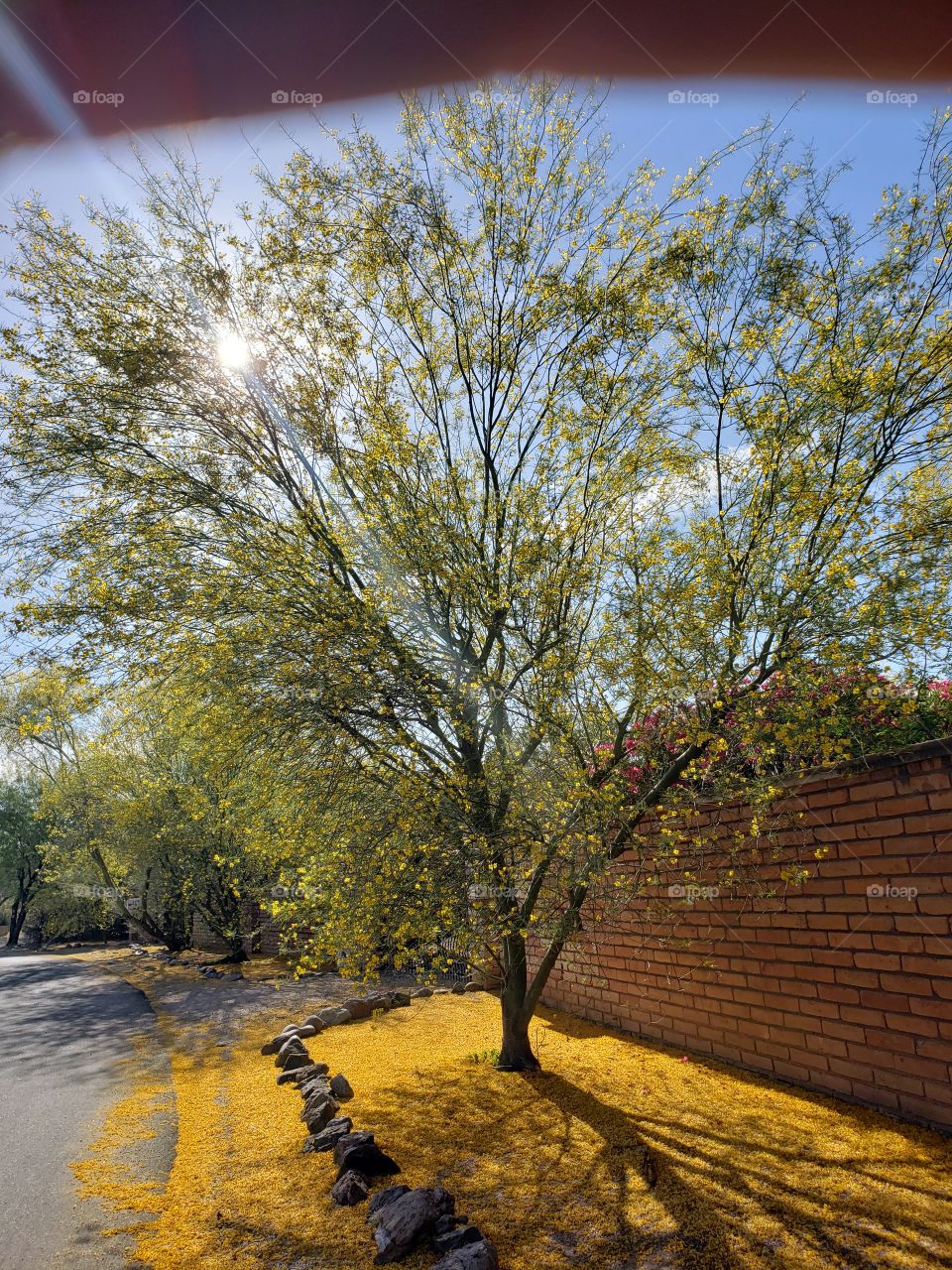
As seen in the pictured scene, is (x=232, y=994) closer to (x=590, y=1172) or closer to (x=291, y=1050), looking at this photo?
(x=291, y=1050)

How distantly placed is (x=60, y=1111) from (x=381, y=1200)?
363cm

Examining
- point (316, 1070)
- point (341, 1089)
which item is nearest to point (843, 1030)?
point (341, 1089)

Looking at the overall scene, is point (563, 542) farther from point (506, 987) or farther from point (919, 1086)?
point (919, 1086)

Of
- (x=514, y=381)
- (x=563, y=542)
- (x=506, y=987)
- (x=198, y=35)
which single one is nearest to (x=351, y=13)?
(x=198, y=35)

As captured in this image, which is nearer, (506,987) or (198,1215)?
(198,1215)

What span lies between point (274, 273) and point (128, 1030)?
921 cm

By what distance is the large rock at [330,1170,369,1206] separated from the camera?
149 inches

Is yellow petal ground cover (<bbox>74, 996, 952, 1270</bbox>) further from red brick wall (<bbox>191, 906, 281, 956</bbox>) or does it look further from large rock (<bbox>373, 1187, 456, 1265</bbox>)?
red brick wall (<bbox>191, 906, 281, 956</bbox>)

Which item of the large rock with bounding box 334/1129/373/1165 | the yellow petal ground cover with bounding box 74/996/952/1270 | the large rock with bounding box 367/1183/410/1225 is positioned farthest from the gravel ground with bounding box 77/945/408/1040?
the large rock with bounding box 367/1183/410/1225

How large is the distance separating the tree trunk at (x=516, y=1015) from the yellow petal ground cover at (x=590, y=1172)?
0.56 feet

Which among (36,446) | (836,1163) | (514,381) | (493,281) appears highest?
(493,281)

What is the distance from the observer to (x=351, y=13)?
44.8 inches

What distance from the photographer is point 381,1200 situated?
3.63 m

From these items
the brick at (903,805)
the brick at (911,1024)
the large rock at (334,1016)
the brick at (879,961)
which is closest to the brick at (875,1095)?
the brick at (911,1024)
